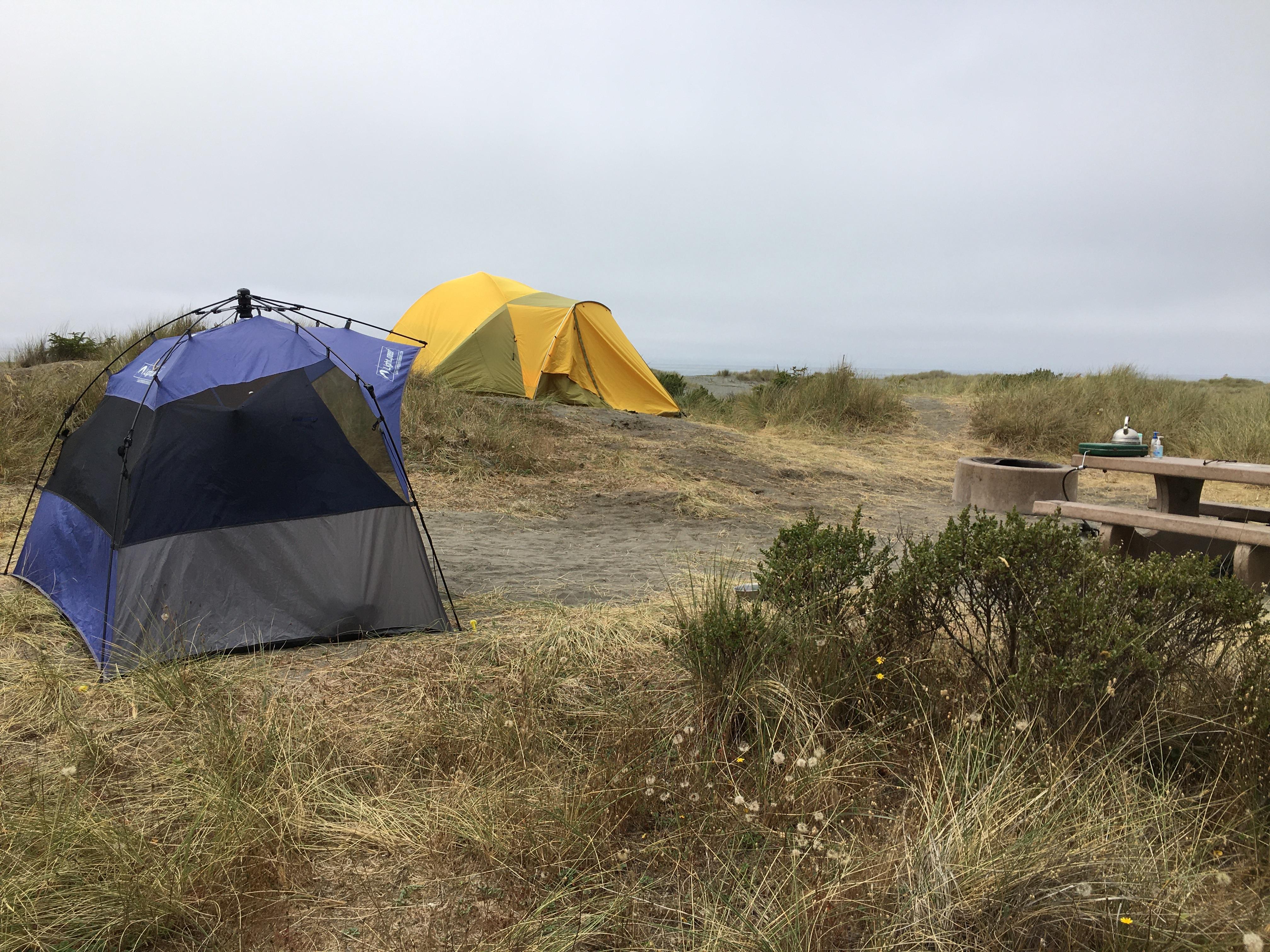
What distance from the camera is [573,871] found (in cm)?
217

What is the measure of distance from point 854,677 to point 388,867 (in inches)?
65.9

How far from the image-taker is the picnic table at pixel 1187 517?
5074 mm

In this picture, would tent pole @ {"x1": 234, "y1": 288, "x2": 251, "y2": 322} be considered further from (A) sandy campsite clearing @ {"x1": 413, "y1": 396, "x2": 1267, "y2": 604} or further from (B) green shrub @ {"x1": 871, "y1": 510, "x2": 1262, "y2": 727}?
(B) green shrub @ {"x1": 871, "y1": 510, "x2": 1262, "y2": 727}

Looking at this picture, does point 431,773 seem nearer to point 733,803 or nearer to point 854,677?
point 733,803

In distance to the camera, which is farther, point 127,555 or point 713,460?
point 713,460

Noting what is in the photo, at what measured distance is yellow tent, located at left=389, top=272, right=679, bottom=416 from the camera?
1288 centimetres

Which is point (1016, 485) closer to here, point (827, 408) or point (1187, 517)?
point (1187, 517)

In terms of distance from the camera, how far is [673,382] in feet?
61.3

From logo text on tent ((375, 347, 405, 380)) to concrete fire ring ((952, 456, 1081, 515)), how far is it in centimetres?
558

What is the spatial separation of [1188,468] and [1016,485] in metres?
2.07

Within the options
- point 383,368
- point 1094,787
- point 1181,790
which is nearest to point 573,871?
point 1094,787

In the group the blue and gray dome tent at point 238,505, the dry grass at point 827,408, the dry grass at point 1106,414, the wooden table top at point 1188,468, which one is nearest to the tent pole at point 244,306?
the blue and gray dome tent at point 238,505

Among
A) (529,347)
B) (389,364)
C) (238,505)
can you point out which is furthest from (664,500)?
(529,347)

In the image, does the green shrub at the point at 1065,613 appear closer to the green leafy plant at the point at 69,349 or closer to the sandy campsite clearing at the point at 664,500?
the sandy campsite clearing at the point at 664,500
